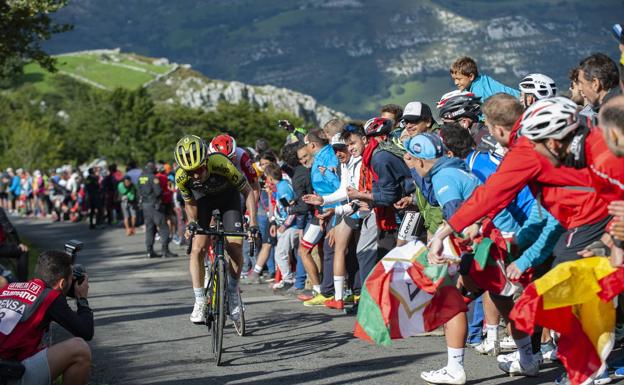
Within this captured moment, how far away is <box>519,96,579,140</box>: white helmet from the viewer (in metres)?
6.25

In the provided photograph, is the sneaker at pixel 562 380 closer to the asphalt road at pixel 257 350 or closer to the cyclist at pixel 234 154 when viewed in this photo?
the asphalt road at pixel 257 350

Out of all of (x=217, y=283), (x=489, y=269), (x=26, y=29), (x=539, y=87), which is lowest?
(x=217, y=283)

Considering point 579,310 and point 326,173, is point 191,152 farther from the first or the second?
point 579,310

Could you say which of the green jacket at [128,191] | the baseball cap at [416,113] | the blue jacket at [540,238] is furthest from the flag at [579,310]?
the green jacket at [128,191]

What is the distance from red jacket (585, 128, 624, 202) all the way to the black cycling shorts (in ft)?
16.9

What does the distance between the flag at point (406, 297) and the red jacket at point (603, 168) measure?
139 centimetres

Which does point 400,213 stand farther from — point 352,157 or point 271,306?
point 271,306

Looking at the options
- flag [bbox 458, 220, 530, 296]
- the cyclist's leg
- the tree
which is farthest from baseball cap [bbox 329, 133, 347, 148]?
the tree

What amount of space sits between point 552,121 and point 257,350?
15.4 feet

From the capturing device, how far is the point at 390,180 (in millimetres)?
11125

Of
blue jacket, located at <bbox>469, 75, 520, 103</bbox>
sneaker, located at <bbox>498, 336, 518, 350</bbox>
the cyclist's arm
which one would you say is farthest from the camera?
blue jacket, located at <bbox>469, 75, 520, 103</bbox>

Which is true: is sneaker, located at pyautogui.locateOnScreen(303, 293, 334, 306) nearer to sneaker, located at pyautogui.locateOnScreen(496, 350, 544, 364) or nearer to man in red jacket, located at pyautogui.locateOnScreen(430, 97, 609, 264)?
sneaker, located at pyautogui.locateOnScreen(496, 350, 544, 364)

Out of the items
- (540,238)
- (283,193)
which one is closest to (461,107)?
(540,238)

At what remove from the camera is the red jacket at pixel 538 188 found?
6383 millimetres
